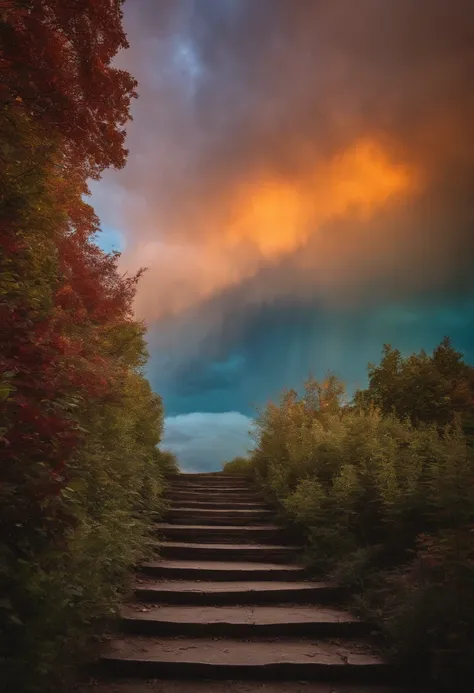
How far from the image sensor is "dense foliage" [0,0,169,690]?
2.89m

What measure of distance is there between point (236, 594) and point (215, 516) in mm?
3515

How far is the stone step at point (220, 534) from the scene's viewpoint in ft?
25.3

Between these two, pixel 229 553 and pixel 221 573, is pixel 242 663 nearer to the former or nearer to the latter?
pixel 221 573

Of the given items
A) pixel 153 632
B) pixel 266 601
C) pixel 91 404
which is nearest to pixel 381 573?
pixel 266 601

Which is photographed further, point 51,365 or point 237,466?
point 237,466

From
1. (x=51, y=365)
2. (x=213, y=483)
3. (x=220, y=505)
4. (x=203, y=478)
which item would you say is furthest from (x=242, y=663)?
(x=203, y=478)

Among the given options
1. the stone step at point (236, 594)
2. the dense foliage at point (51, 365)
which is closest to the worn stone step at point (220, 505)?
the dense foliage at point (51, 365)

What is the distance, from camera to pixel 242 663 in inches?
152

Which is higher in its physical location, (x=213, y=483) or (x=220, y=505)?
(x=213, y=483)

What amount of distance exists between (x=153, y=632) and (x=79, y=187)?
477 centimetres

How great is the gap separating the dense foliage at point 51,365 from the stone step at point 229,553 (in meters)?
0.68

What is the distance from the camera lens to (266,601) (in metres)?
5.34

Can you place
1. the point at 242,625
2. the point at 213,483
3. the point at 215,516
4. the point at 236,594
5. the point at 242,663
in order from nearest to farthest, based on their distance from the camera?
the point at 242,663
the point at 242,625
the point at 236,594
the point at 215,516
the point at 213,483

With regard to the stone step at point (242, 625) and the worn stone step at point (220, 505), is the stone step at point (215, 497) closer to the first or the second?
the worn stone step at point (220, 505)
